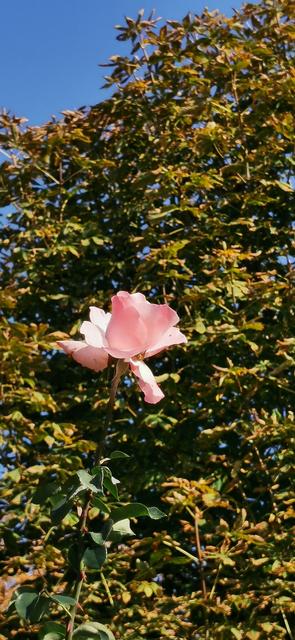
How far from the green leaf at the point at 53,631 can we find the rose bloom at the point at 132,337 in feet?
0.97

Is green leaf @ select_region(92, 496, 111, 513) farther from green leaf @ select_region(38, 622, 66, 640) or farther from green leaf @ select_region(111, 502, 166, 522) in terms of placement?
green leaf @ select_region(38, 622, 66, 640)

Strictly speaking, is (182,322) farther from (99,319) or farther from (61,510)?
(61,510)

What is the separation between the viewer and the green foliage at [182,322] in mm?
2777

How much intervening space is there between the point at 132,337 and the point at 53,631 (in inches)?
14.5

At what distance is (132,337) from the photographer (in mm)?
962

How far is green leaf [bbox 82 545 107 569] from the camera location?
2.99 feet

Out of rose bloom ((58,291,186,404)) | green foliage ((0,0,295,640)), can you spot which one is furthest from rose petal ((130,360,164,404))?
green foliage ((0,0,295,640))

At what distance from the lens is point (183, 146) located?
12.4 ft

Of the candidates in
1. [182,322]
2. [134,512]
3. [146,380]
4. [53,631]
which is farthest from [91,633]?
[182,322]

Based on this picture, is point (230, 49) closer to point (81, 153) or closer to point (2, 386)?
point (81, 153)

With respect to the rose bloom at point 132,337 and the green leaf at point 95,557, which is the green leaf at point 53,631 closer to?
the green leaf at point 95,557

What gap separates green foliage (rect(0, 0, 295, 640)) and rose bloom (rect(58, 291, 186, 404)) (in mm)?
1498

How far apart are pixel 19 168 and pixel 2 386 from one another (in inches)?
53.5

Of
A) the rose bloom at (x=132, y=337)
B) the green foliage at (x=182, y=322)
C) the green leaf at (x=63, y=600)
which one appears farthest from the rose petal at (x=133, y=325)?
the green foliage at (x=182, y=322)
